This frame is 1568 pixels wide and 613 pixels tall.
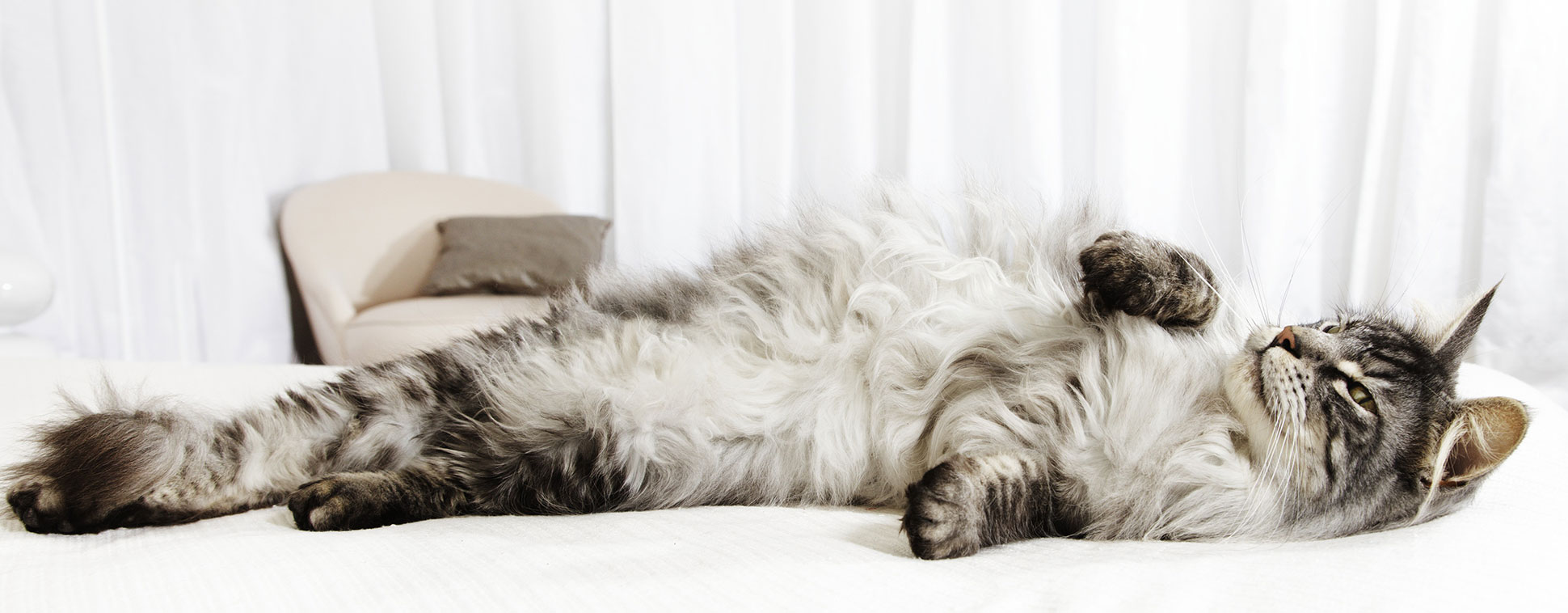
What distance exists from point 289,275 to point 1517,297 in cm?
478

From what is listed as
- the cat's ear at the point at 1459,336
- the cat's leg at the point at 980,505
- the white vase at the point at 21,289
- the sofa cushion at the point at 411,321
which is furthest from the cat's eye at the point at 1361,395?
the white vase at the point at 21,289

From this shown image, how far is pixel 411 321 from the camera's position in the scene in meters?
3.39

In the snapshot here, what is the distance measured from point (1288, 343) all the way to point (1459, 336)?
219 millimetres

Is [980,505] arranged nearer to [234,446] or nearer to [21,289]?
[234,446]

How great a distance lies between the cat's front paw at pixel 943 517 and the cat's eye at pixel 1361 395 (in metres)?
0.51

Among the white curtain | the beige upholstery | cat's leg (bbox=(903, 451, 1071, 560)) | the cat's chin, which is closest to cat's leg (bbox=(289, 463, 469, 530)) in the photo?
cat's leg (bbox=(903, 451, 1071, 560))

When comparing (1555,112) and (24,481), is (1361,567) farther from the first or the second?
(1555,112)

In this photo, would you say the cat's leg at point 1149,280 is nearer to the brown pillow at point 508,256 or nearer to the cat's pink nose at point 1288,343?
the cat's pink nose at point 1288,343

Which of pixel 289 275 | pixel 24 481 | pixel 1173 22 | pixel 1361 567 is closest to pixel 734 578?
pixel 1361 567

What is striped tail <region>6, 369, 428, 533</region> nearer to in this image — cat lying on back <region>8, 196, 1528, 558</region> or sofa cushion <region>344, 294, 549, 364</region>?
cat lying on back <region>8, 196, 1528, 558</region>

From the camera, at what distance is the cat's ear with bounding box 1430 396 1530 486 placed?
0.99 m

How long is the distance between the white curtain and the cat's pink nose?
1.62m

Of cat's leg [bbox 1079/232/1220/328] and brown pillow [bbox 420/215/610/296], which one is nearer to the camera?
cat's leg [bbox 1079/232/1220/328]

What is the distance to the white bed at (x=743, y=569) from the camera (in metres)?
0.74
